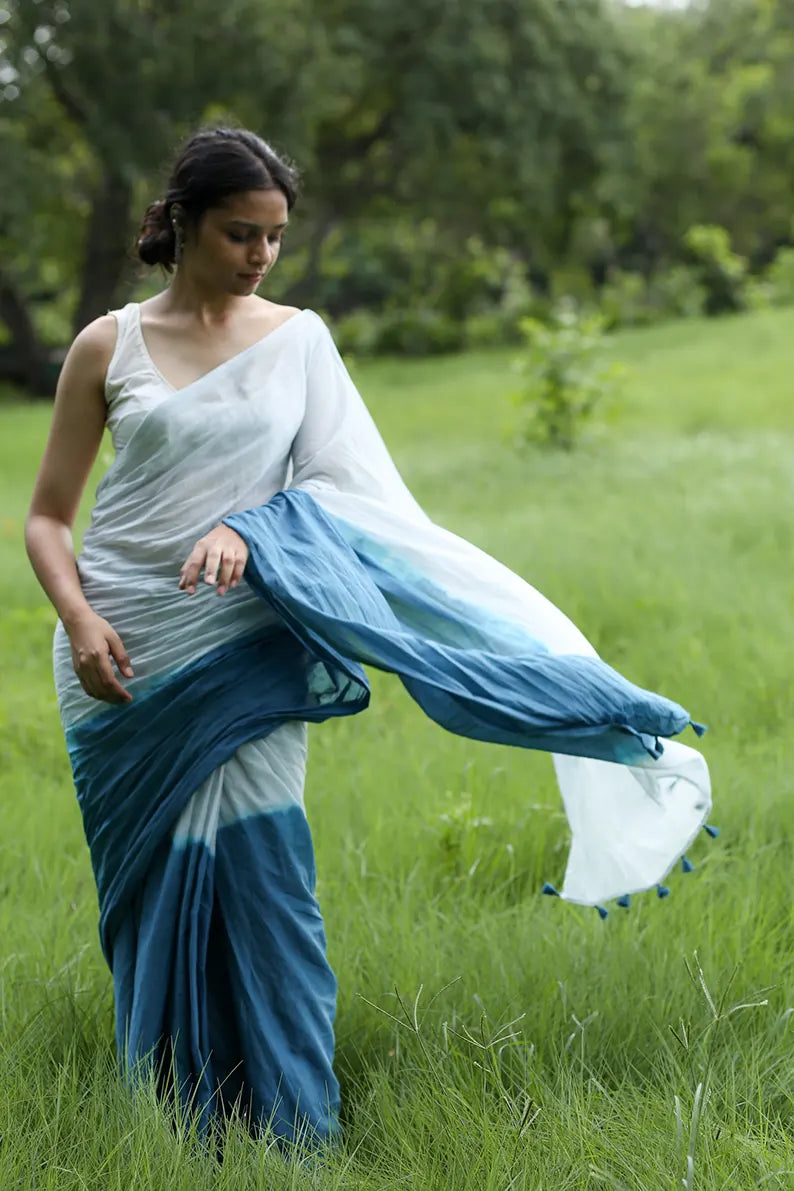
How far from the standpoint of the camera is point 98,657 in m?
2.44

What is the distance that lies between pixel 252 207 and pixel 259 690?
0.82m

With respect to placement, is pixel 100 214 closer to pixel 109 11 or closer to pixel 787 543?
pixel 109 11

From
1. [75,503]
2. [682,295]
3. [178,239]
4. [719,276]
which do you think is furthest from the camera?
[682,295]

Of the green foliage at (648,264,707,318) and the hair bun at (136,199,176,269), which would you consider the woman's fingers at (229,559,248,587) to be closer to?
the hair bun at (136,199,176,269)

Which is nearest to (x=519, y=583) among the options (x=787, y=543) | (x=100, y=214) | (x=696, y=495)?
(x=787, y=543)

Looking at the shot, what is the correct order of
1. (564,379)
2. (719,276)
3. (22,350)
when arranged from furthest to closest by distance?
1. (719,276)
2. (22,350)
3. (564,379)

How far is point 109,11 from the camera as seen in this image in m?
19.5

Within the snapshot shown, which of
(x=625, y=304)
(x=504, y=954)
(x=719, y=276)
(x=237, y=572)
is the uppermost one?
(x=237, y=572)

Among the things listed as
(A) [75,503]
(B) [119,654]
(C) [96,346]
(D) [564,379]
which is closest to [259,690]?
(B) [119,654]

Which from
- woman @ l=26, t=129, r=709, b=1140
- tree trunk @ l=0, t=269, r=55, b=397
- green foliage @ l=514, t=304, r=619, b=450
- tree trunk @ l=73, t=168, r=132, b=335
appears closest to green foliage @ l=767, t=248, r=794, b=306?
tree trunk @ l=73, t=168, r=132, b=335

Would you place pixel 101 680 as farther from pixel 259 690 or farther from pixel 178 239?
pixel 178 239

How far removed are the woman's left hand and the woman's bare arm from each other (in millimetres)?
226

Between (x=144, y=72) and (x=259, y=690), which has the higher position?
(x=144, y=72)

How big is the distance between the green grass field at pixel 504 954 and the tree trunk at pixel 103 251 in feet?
53.5
